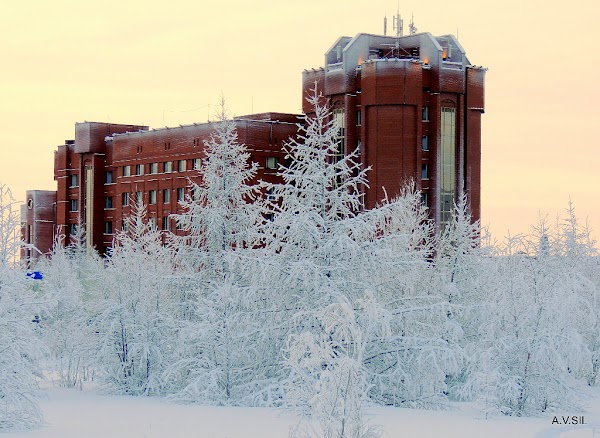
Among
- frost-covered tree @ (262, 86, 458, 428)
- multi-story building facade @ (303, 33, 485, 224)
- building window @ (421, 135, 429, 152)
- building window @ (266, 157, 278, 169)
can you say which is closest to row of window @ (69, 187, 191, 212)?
building window @ (266, 157, 278, 169)

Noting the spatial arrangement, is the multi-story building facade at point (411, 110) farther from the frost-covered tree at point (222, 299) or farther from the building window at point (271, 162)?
the frost-covered tree at point (222, 299)

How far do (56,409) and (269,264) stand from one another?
6.93m

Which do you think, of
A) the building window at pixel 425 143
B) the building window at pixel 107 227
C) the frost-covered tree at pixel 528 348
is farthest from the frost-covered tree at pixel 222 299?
the building window at pixel 107 227

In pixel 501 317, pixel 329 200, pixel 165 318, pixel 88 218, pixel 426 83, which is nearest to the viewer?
pixel 501 317

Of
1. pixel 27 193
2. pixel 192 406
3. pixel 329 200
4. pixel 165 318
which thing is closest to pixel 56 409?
pixel 192 406

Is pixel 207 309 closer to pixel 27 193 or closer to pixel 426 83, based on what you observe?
pixel 426 83

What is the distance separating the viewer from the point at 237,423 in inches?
994

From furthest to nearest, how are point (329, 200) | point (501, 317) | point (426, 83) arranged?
point (426, 83) → point (329, 200) → point (501, 317)

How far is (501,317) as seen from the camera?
29.5 meters

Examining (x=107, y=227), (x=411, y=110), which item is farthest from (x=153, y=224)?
(x=411, y=110)

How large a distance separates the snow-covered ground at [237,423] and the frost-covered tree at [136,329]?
4096 millimetres

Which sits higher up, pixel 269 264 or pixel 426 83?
pixel 426 83

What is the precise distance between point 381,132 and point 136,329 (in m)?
52.9

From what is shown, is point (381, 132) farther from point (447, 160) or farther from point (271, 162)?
point (271, 162)
